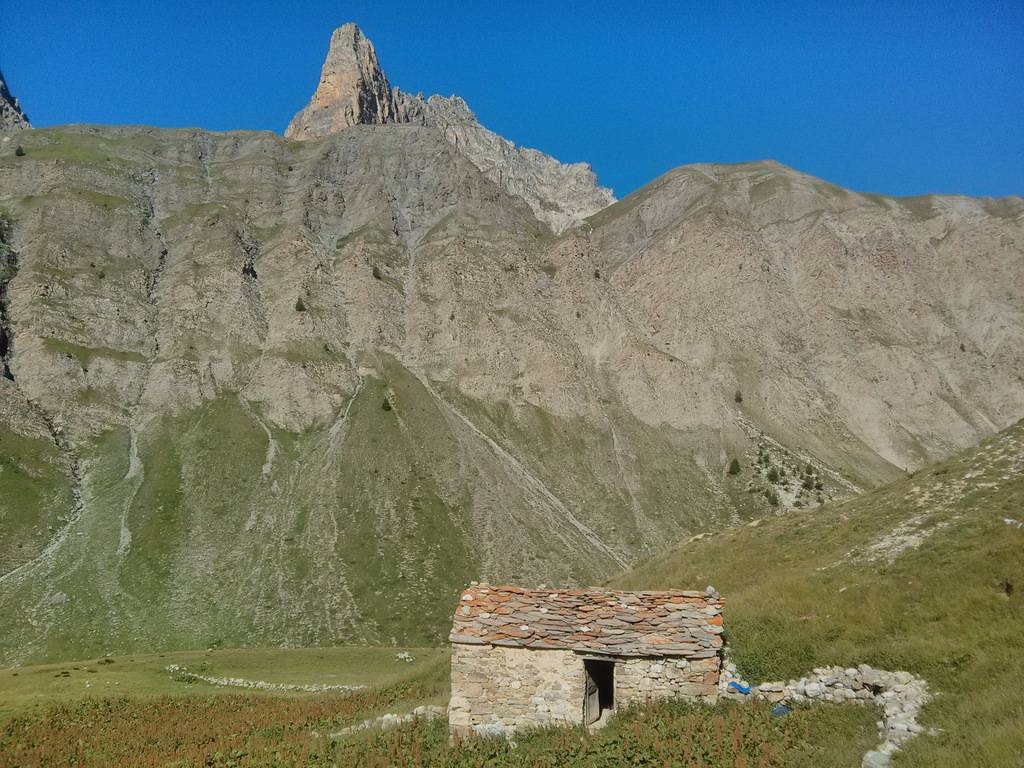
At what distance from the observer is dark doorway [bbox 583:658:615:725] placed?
18922 millimetres

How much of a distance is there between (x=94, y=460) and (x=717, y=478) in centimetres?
8743

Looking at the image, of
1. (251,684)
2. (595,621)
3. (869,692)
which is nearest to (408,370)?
(251,684)

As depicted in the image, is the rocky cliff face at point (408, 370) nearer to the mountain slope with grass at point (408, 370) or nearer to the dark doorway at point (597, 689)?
the mountain slope with grass at point (408, 370)

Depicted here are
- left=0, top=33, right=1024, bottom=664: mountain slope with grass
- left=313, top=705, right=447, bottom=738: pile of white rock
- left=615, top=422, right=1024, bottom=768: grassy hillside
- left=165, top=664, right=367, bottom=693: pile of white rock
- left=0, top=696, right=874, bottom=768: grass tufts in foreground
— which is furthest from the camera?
left=0, top=33, right=1024, bottom=664: mountain slope with grass

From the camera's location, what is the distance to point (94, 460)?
92750 mm

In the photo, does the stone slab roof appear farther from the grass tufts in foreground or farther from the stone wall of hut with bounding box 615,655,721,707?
the grass tufts in foreground

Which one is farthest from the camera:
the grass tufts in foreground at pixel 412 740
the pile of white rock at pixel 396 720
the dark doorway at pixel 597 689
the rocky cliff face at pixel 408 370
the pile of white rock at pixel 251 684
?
the rocky cliff face at pixel 408 370

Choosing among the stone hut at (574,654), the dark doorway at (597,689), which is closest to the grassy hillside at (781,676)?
the stone hut at (574,654)

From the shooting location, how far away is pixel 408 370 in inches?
4899

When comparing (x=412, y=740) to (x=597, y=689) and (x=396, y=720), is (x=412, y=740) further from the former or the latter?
(x=597, y=689)

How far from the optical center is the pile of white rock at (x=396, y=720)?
853 inches

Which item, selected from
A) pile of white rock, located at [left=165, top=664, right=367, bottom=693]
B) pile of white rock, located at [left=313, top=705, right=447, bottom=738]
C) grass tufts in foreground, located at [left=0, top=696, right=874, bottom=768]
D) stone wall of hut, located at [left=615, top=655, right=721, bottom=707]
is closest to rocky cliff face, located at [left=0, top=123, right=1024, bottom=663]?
pile of white rock, located at [left=165, top=664, right=367, bottom=693]

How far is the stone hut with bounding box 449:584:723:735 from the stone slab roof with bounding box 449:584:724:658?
3 cm

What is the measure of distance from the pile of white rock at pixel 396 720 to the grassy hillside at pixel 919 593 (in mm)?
9430
